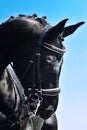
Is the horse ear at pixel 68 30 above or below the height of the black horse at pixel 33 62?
above

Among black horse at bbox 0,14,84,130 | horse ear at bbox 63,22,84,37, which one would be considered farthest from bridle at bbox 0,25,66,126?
horse ear at bbox 63,22,84,37

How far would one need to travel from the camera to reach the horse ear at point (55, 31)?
23.8 ft

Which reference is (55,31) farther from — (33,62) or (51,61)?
(33,62)

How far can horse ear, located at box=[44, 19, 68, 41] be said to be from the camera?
7.27 m

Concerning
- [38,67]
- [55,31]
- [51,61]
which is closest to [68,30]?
[55,31]

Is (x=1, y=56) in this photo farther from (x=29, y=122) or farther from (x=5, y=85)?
(x=29, y=122)

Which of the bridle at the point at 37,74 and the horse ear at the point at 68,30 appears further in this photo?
the horse ear at the point at 68,30

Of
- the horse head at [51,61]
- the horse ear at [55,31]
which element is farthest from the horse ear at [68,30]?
the horse ear at [55,31]

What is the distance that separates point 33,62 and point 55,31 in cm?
53

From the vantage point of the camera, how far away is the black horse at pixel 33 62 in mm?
7316

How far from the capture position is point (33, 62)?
7.39 meters

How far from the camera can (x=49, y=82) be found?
729 cm

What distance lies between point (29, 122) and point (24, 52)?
109 cm

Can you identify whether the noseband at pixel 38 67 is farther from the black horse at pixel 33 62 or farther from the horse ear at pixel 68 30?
the horse ear at pixel 68 30
